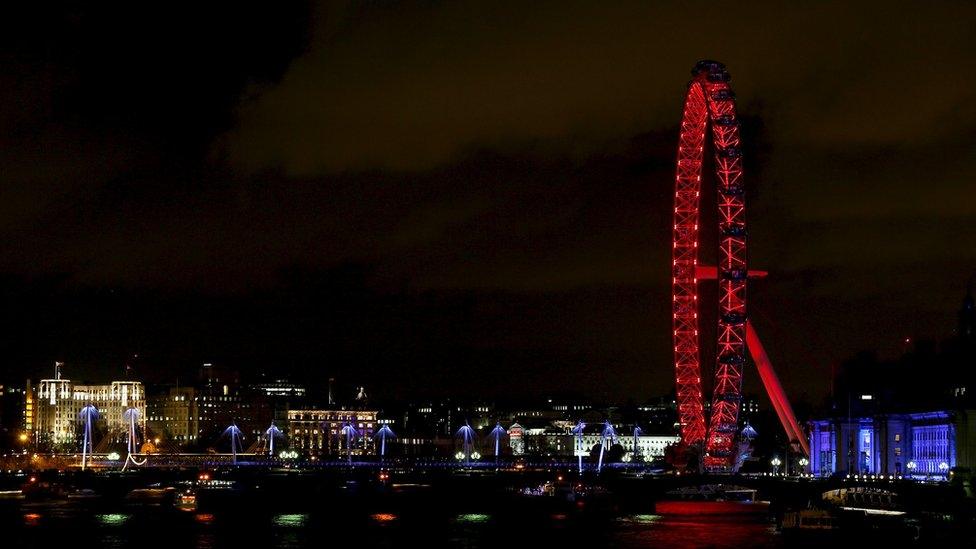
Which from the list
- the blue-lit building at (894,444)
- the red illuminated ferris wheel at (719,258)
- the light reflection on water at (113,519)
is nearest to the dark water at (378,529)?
the light reflection on water at (113,519)

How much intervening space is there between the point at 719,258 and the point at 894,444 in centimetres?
4843

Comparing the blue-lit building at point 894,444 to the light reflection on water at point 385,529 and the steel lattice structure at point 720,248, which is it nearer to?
the steel lattice structure at point 720,248

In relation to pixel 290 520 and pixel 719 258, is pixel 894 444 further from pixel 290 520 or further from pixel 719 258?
pixel 290 520

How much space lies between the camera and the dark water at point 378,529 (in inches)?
3194

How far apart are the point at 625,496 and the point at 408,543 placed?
4692cm

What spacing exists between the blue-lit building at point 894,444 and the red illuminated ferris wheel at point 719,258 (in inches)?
985

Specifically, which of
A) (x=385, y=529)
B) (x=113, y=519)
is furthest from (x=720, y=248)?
(x=113, y=519)

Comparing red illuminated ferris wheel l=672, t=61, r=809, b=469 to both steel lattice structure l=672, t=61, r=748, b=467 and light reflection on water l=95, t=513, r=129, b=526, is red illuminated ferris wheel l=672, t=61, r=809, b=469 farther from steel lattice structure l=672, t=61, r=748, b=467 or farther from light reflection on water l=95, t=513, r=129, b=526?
light reflection on water l=95, t=513, r=129, b=526

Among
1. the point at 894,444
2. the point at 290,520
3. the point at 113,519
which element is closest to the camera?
the point at 113,519

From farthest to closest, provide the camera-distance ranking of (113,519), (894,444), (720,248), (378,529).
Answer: (894,444) < (113,519) < (720,248) < (378,529)

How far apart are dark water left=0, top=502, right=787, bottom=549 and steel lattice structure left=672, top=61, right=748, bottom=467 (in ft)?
25.4

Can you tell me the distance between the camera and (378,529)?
92938 mm

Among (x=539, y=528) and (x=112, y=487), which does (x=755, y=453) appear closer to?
(x=112, y=487)

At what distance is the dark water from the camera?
266ft
